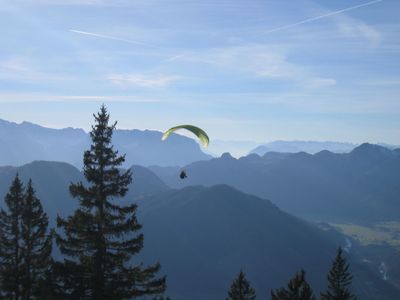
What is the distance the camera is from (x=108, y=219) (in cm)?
2759

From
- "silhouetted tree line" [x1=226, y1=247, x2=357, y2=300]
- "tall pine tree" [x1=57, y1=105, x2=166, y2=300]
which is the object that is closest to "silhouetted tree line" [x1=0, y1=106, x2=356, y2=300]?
"tall pine tree" [x1=57, y1=105, x2=166, y2=300]

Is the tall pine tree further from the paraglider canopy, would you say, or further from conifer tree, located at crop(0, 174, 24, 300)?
the paraglider canopy

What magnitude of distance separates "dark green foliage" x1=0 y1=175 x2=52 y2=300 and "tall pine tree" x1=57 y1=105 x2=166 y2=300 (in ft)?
23.9

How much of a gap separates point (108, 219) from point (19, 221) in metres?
11.9

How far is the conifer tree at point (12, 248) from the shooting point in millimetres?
33031

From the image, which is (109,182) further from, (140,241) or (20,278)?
(20,278)

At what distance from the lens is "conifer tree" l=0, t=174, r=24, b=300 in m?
33.0

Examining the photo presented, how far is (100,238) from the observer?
90.2ft

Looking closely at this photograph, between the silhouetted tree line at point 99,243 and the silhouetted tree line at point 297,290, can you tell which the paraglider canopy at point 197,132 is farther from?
the silhouetted tree line at point 297,290

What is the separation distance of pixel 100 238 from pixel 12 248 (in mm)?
10378

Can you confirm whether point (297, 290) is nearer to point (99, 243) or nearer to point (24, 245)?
point (99, 243)

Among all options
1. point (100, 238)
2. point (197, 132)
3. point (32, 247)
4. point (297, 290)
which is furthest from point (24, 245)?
point (297, 290)

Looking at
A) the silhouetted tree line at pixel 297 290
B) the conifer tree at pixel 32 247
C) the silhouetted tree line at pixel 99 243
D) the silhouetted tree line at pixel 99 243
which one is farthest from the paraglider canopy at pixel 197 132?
the silhouetted tree line at pixel 297 290

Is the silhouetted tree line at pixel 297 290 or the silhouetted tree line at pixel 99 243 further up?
the silhouetted tree line at pixel 99 243
